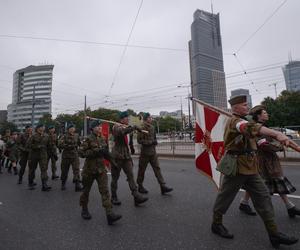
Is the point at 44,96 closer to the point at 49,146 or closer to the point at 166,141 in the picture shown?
the point at 166,141

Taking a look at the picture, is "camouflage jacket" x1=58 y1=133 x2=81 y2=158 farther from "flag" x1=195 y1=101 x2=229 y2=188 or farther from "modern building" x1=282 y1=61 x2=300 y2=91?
"modern building" x1=282 y1=61 x2=300 y2=91

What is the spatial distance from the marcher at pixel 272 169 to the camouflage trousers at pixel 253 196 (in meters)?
0.88

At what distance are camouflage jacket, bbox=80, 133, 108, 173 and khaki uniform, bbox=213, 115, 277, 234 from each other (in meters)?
2.11

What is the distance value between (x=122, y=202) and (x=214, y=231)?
2411 mm

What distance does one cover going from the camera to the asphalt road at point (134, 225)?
330cm

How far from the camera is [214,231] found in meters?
3.46

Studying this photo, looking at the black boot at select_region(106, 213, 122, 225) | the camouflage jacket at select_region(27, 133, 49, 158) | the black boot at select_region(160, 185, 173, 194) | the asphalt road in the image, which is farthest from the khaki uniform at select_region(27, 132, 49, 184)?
the black boot at select_region(106, 213, 122, 225)

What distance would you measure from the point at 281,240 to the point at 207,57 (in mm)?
22083

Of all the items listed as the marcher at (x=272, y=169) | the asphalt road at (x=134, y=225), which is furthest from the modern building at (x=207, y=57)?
the marcher at (x=272, y=169)

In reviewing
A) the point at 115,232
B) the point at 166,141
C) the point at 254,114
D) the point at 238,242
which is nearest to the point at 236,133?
the point at 254,114

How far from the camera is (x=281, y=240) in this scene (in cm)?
294

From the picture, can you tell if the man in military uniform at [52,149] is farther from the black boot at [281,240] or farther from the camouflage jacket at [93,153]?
the black boot at [281,240]

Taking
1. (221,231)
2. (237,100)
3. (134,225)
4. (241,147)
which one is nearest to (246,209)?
(221,231)

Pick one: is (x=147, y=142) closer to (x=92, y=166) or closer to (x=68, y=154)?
(x=92, y=166)
